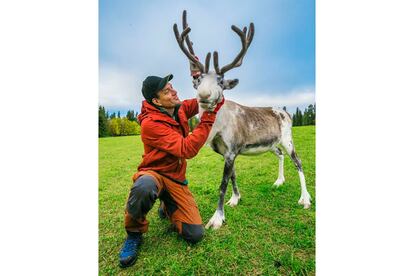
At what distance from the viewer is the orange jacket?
80.2 inches

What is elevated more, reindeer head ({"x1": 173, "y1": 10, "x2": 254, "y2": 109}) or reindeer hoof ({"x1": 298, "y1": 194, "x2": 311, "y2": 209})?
reindeer head ({"x1": 173, "y1": 10, "x2": 254, "y2": 109})

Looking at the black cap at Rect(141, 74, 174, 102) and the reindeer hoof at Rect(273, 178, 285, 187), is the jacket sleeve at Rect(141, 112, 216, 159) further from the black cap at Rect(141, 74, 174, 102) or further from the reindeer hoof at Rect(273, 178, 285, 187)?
the reindeer hoof at Rect(273, 178, 285, 187)

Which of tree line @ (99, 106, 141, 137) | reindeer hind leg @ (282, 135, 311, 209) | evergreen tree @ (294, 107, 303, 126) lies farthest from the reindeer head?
reindeer hind leg @ (282, 135, 311, 209)

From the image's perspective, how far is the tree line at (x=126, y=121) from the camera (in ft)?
7.79

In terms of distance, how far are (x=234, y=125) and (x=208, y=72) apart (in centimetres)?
72

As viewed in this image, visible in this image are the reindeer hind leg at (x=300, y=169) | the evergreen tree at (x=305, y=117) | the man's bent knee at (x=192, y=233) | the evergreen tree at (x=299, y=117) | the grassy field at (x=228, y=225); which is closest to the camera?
the grassy field at (x=228, y=225)

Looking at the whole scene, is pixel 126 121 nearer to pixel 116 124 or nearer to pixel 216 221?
pixel 116 124

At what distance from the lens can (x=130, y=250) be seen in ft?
6.59

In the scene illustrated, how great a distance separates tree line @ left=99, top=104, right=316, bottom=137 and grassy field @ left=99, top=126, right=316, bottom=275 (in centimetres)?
9

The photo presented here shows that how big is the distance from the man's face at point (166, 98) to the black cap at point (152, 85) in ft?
0.12

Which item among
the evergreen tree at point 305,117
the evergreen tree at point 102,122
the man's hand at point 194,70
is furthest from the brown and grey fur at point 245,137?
the evergreen tree at point 102,122

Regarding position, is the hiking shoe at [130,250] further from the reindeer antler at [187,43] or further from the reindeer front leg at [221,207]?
the reindeer antler at [187,43]
